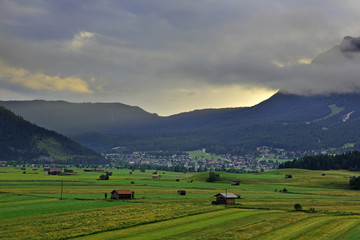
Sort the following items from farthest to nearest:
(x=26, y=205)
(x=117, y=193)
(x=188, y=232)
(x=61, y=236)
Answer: (x=117, y=193) → (x=26, y=205) → (x=188, y=232) → (x=61, y=236)

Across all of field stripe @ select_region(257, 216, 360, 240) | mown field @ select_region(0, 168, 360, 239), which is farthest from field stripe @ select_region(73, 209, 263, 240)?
field stripe @ select_region(257, 216, 360, 240)

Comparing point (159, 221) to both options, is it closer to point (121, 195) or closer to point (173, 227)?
point (173, 227)

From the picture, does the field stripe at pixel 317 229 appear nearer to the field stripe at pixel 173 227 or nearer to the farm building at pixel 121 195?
the field stripe at pixel 173 227

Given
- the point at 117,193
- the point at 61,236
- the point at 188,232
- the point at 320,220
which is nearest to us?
the point at 61,236

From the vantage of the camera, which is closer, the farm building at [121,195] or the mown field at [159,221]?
the mown field at [159,221]

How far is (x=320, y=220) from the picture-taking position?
7225 centimetres

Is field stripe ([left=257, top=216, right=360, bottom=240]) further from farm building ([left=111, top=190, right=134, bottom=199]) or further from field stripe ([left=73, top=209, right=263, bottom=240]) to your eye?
farm building ([left=111, top=190, right=134, bottom=199])

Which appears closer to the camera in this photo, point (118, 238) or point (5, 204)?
point (118, 238)

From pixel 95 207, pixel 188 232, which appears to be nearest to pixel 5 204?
pixel 95 207

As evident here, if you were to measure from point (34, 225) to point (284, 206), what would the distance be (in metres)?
54.9

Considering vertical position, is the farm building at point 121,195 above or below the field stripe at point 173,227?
above

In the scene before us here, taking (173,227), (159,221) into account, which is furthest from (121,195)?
(173,227)

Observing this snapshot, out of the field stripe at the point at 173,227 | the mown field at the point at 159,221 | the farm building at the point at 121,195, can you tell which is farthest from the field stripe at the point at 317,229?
the farm building at the point at 121,195

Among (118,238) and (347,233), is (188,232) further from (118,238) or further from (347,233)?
(347,233)
